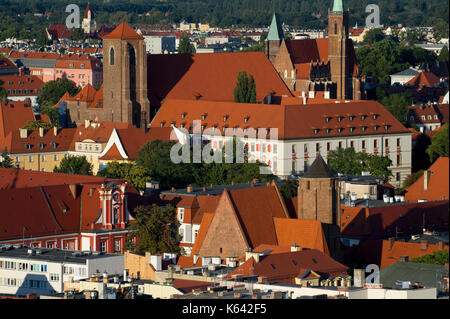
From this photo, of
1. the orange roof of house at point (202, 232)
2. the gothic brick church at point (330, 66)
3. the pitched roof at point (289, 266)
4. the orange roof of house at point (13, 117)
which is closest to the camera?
the pitched roof at point (289, 266)

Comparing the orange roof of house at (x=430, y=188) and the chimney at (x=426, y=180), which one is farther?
the chimney at (x=426, y=180)

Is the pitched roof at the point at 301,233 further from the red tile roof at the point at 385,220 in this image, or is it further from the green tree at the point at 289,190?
the green tree at the point at 289,190

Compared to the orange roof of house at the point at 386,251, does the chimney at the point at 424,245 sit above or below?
above

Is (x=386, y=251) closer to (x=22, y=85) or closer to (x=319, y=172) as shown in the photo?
(x=319, y=172)

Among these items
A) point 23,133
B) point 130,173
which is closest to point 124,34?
point 23,133

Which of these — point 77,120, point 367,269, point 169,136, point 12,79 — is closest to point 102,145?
point 169,136

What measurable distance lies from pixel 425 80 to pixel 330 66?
19850 mm

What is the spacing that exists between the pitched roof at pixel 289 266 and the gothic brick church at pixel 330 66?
180 feet

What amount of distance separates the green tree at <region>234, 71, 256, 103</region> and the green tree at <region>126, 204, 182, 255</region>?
35.5 m

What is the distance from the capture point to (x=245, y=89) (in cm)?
8569

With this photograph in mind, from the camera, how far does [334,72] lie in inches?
3888

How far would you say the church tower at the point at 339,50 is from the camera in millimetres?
97562

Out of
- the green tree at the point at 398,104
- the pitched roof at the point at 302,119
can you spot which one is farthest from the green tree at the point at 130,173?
the green tree at the point at 398,104

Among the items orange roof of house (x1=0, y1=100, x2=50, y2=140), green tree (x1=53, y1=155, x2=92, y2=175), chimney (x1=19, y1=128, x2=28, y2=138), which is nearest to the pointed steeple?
green tree (x1=53, y1=155, x2=92, y2=175)
